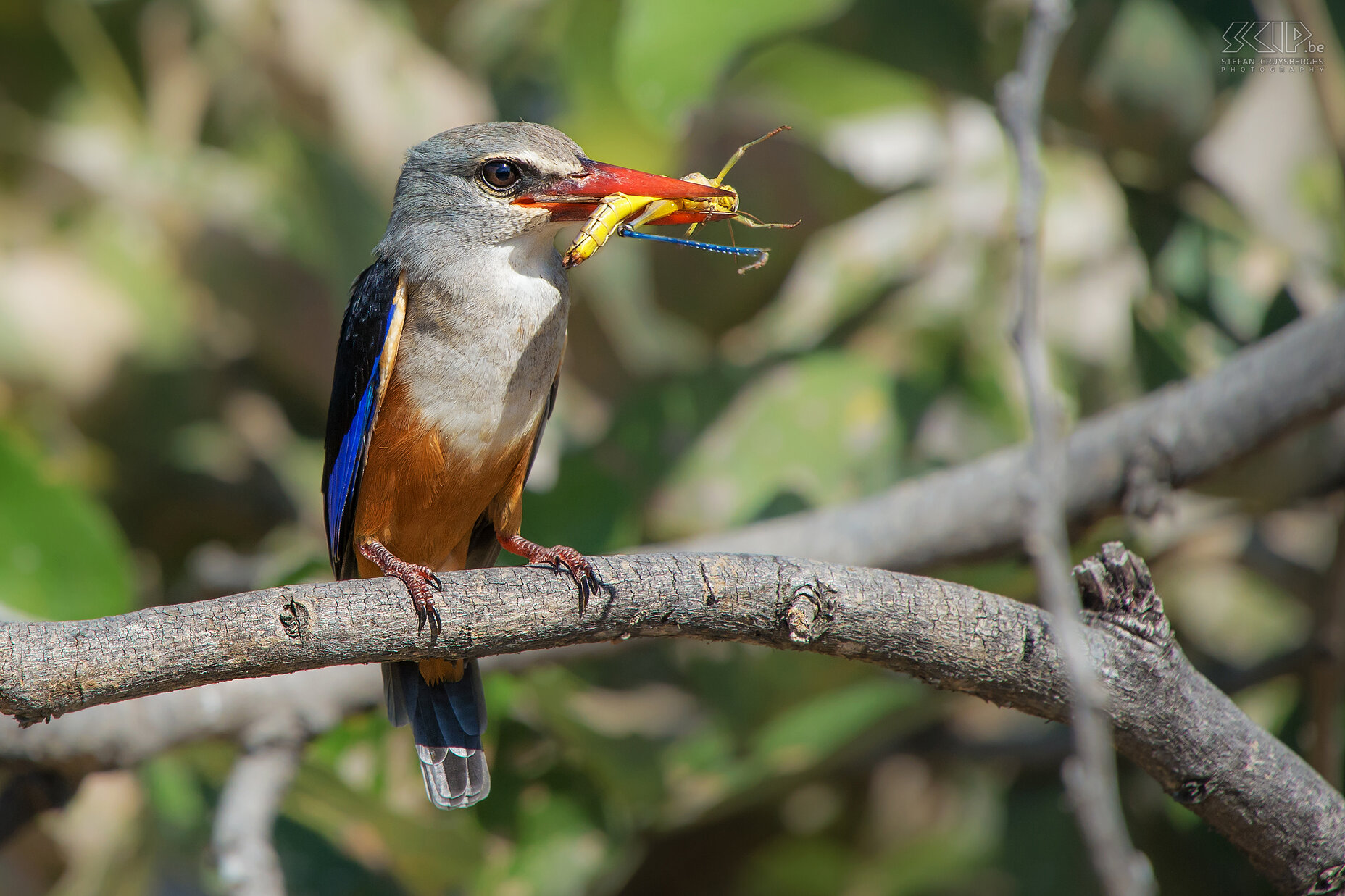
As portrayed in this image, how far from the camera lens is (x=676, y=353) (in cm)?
436

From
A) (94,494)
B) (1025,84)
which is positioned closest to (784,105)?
(94,494)

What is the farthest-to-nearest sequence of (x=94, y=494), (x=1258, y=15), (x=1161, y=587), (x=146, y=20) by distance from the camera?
(x=146, y=20), (x=94, y=494), (x=1161, y=587), (x=1258, y=15)

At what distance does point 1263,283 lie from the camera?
3.76 meters

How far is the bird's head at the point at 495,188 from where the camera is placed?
2736 mm

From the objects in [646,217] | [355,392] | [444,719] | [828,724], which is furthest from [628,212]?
[828,724]

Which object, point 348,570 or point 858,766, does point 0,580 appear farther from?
point 858,766

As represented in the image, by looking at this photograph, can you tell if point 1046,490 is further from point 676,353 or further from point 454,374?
point 676,353

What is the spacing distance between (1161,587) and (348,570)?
2.56 m

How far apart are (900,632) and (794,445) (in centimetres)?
186

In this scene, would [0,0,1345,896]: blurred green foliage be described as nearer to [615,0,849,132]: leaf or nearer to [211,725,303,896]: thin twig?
[615,0,849,132]: leaf

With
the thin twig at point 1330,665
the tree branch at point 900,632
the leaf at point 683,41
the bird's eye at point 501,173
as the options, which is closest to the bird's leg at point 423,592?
the tree branch at point 900,632

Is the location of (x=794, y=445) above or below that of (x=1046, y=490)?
above

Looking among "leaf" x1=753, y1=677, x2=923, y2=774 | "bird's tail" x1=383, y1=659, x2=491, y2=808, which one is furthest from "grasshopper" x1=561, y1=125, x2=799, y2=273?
"leaf" x1=753, y1=677, x2=923, y2=774

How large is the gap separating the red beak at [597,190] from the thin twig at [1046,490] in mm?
1160
